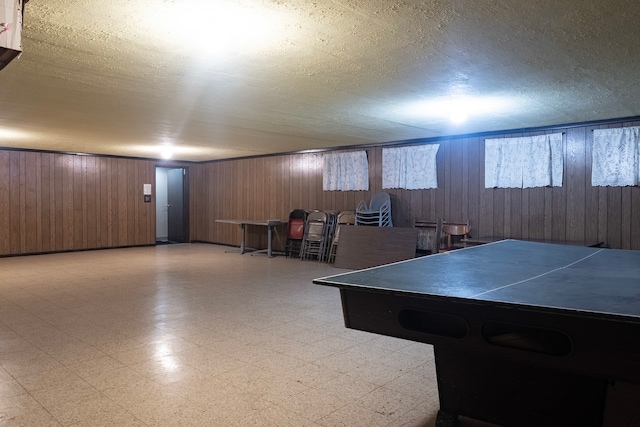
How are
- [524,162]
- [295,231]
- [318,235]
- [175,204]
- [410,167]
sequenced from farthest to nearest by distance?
[175,204]
[295,231]
[318,235]
[410,167]
[524,162]

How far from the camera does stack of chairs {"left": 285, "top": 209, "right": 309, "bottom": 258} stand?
30.0 feet

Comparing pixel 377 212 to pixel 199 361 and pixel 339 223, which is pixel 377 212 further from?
pixel 199 361

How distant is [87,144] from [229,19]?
6.84 m

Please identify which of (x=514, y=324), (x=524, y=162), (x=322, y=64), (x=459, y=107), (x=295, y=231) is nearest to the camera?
(x=514, y=324)

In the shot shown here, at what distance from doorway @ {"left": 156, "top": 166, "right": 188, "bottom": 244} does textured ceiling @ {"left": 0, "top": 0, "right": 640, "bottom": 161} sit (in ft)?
19.3

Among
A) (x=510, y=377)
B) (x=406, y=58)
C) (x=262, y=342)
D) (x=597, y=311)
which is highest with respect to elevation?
(x=406, y=58)

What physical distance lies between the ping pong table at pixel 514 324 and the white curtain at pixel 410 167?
15.8 feet

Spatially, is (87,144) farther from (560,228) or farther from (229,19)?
(560,228)

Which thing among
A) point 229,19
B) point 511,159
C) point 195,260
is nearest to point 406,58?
point 229,19

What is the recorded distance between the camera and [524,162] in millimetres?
6395

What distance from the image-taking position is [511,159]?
6.53m

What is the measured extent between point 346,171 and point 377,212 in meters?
1.29

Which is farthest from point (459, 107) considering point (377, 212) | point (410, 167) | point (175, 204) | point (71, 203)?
point (175, 204)

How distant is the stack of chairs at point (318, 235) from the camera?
8.62 meters
